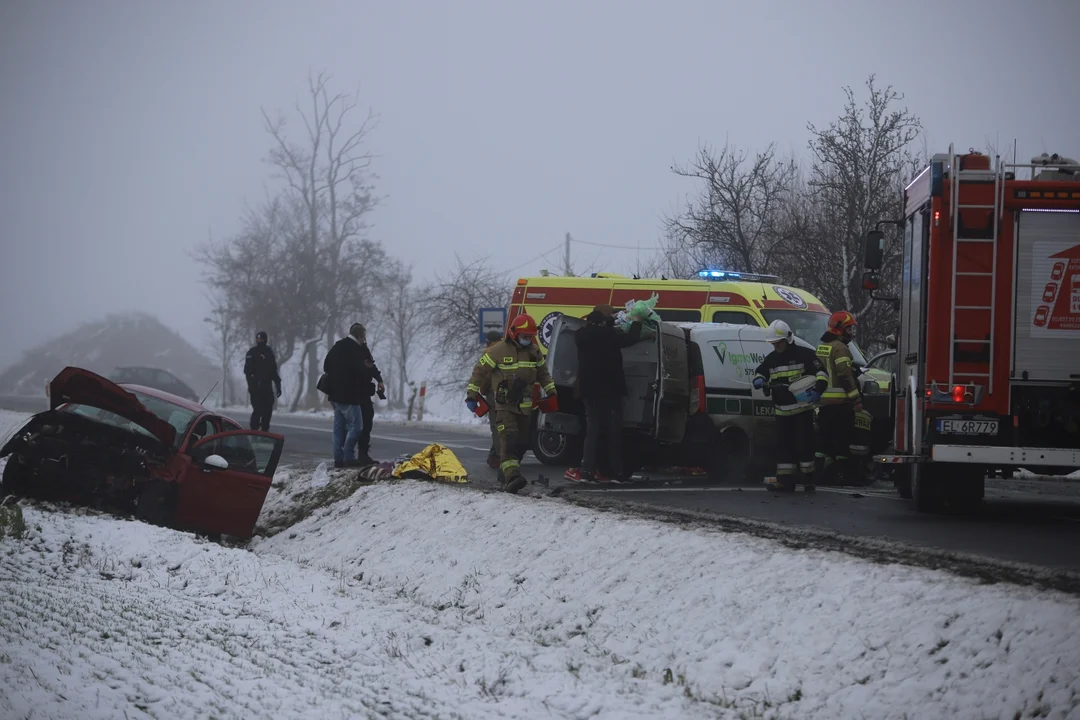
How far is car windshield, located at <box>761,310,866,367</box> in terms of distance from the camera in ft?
54.1

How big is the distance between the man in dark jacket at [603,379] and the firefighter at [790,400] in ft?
4.96

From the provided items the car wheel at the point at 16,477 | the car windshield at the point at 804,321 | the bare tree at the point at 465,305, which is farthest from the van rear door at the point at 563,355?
the bare tree at the point at 465,305

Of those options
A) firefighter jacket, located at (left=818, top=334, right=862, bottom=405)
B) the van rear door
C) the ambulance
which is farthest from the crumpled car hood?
firefighter jacket, located at (left=818, top=334, right=862, bottom=405)

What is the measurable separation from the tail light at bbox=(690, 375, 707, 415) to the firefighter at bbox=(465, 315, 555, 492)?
2395 mm

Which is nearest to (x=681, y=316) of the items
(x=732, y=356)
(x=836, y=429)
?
(x=732, y=356)

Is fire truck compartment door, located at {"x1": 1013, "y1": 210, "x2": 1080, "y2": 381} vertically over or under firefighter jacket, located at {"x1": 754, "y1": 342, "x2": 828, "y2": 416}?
over

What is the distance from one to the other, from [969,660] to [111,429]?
8501 millimetres

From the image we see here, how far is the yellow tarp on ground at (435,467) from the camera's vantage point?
13281mm

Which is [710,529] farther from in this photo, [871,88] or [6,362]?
[6,362]

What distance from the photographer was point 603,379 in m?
12.0

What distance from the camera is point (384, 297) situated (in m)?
53.2

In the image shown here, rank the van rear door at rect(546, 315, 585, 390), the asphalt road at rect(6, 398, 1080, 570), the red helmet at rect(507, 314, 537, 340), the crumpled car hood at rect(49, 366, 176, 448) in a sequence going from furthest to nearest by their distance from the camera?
the van rear door at rect(546, 315, 585, 390) < the red helmet at rect(507, 314, 537, 340) < the crumpled car hood at rect(49, 366, 176, 448) < the asphalt road at rect(6, 398, 1080, 570)

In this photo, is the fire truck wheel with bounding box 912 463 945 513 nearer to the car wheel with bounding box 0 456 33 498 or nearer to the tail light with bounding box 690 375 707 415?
the tail light with bounding box 690 375 707 415

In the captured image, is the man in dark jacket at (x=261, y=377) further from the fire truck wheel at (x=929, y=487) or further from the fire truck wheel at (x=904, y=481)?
the fire truck wheel at (x=929, y=487)
